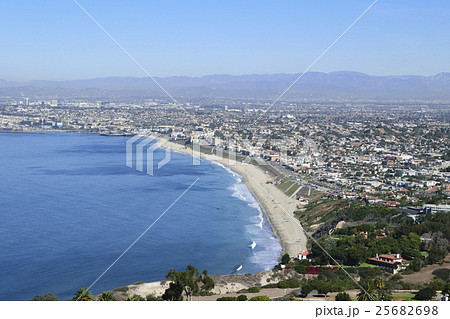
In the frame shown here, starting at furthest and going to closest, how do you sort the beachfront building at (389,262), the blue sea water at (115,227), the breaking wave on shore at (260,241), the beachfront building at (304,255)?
the breaking wave on shore at (260,241) < the beachfront building at (304,255) < the blue sea water at (115,227) < the beachfront building at (389,262)

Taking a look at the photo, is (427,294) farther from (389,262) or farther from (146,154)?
(146,154)

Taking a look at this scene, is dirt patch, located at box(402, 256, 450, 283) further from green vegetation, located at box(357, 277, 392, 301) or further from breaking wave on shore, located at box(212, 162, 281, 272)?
breaking wave on shore, located at box(212, 162, 281, 272)

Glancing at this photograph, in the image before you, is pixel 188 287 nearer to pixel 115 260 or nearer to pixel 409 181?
pixel 115 260

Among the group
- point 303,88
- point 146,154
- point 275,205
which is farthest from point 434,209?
point 303,88

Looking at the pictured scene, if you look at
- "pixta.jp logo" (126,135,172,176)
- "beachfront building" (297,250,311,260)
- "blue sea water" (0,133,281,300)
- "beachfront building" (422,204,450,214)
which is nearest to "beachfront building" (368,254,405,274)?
"beachfront building" (297,250,311,260)

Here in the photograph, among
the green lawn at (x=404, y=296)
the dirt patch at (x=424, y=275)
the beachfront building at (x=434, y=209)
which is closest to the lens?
the green lawn at (x=404, y=296)

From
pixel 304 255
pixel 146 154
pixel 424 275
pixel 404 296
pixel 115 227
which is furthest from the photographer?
pixel 146 154

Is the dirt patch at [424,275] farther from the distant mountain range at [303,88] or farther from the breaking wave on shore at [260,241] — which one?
the distant mountain range at [303,88]

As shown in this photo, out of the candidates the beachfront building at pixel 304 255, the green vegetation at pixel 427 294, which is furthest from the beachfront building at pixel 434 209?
the green vegetation at pixel 427 294
